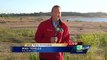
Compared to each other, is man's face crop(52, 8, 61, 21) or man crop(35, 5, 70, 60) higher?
man's face crop(52, 8, 61, 21)

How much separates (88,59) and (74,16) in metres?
112

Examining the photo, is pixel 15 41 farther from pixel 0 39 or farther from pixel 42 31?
pixel 42 31

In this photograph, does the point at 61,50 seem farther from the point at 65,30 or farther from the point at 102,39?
the point at 102,39

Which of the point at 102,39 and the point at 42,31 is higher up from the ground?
the point at 42,31

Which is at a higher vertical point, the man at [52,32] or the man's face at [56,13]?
the man's face at [56,13]

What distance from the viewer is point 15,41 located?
1992 cm

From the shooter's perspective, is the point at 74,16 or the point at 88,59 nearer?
the point at 88,59

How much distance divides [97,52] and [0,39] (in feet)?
26.4

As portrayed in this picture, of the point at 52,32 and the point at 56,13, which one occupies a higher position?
the point at 56,13

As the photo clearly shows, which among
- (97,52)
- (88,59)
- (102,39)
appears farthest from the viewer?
(102,39)

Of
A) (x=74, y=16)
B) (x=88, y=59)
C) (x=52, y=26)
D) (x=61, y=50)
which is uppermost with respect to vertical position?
(x=52, y=26)

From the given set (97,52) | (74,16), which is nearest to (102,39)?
(97,52)

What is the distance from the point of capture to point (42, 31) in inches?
231

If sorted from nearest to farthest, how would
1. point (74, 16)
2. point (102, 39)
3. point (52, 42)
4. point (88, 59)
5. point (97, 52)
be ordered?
point (52, 42), point (88, 59), point (97, 52), point (102, 39), point (74, 16)
